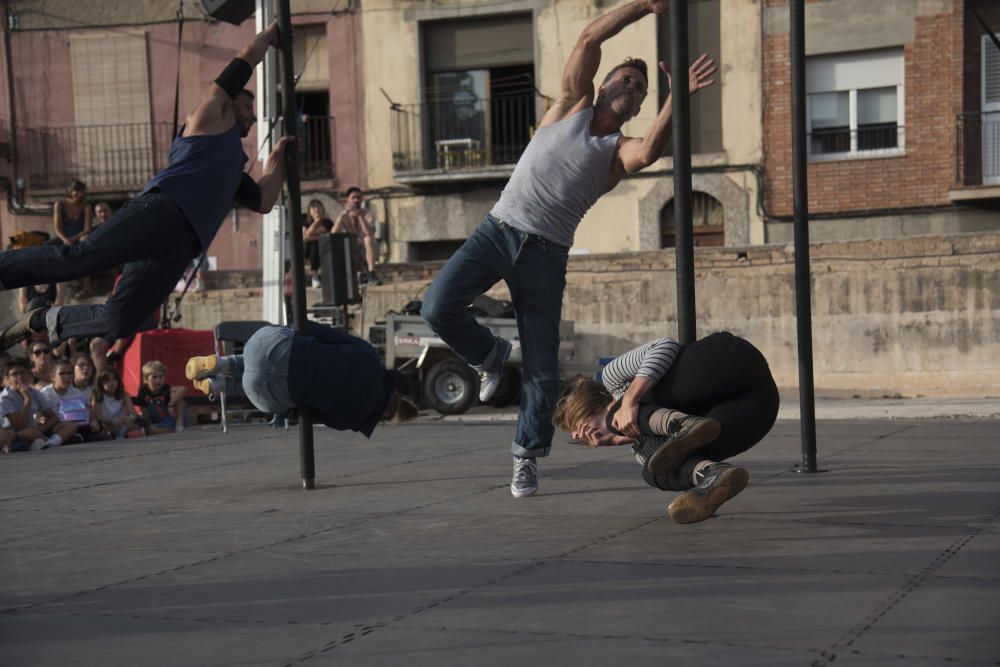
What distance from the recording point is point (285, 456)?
865 cm

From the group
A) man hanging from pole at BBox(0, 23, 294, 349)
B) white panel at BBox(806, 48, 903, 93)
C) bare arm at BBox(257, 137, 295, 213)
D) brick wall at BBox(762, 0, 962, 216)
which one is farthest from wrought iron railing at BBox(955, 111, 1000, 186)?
man hanging from pole at BBox(0, 23, 294, 349)

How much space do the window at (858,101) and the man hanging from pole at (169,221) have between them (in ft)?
63.4

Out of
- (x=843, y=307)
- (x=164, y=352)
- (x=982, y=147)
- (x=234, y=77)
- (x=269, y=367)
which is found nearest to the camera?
(x=234, y=77)

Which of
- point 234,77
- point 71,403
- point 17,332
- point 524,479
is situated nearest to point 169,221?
point 234,77

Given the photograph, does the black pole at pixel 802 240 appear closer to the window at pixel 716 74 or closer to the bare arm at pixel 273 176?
the bare arm at pixel 273 176

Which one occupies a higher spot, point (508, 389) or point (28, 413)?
point (28, 413)

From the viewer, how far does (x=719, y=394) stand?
5.17 metres

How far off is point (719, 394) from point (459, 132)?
21.6 m

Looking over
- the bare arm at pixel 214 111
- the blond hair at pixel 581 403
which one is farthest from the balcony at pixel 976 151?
the blond hair at pixel 581 403

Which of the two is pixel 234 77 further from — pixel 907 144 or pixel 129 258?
pixel 907 144

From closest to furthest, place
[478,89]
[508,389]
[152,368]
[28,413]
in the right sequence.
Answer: [28,413], [152,368], [508,389], [478,89]

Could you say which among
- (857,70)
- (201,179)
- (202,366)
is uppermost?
(857,70)

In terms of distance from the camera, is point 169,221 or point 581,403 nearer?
point 581,403

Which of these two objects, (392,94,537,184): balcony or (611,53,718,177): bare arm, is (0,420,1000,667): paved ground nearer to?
(611,53,718,177): bare arm
